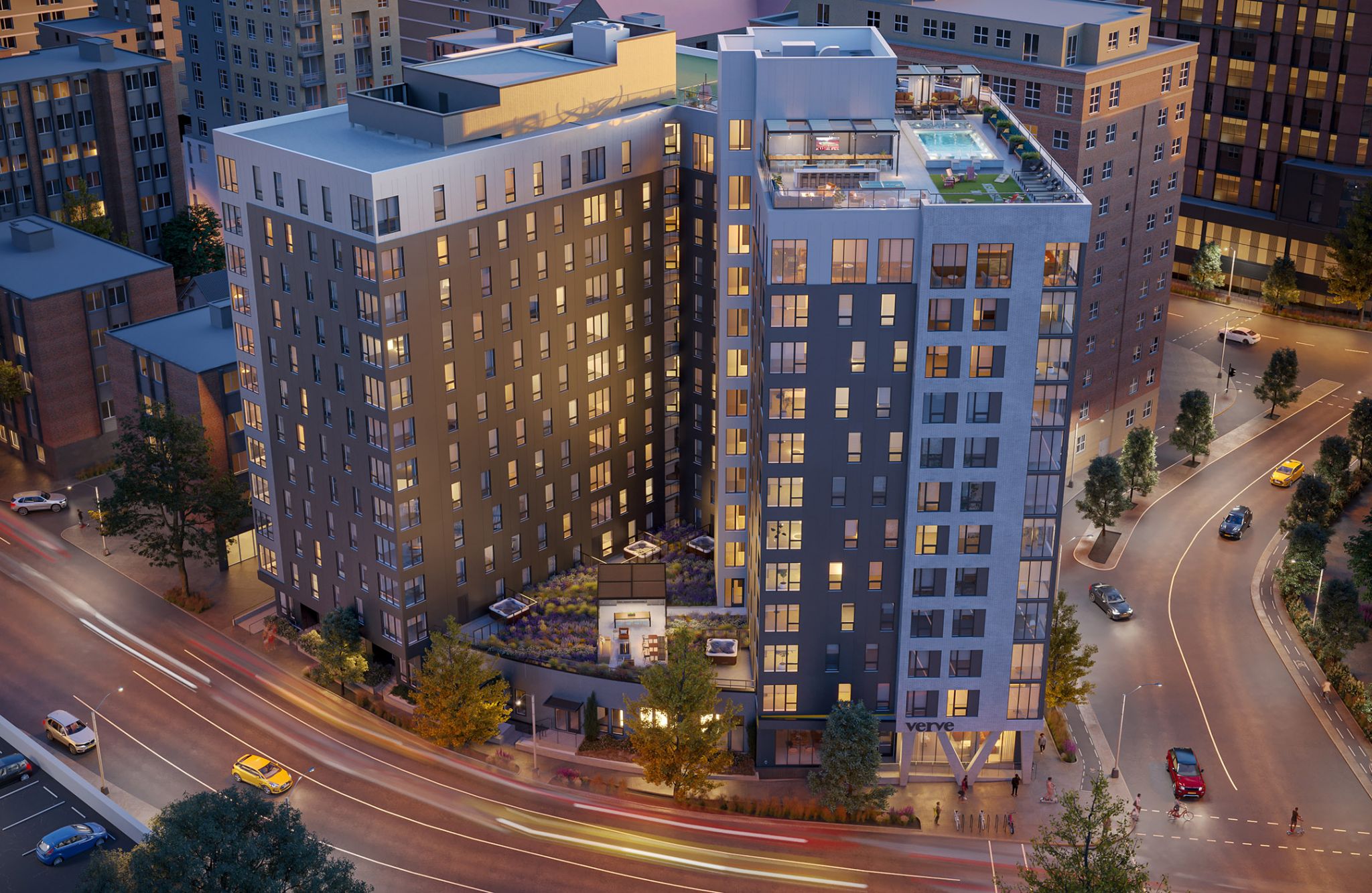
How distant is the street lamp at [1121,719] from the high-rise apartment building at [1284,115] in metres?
86.9

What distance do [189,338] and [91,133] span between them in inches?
2316

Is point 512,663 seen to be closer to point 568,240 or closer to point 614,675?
point 614,675

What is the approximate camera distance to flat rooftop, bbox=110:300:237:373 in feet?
465

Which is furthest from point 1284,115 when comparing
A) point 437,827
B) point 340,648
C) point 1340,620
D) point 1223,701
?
point 437,827

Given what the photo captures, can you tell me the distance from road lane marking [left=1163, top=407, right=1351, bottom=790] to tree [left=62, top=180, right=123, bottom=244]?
125 m

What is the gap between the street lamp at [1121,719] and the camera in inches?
4564

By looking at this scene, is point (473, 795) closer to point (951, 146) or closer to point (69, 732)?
point (69, 732)

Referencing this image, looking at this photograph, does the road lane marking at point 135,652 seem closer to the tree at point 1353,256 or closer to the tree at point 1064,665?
the tree at point 1064,665

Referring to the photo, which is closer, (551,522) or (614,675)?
(614,675)

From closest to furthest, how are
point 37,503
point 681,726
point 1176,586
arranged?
point 681,726 < point 1176,586 < point 37,503

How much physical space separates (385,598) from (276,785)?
1587cm

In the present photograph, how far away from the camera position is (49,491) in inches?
6068

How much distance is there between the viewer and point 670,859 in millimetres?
107750

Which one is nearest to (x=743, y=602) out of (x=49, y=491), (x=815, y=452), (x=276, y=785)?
(x=815, y=452)
